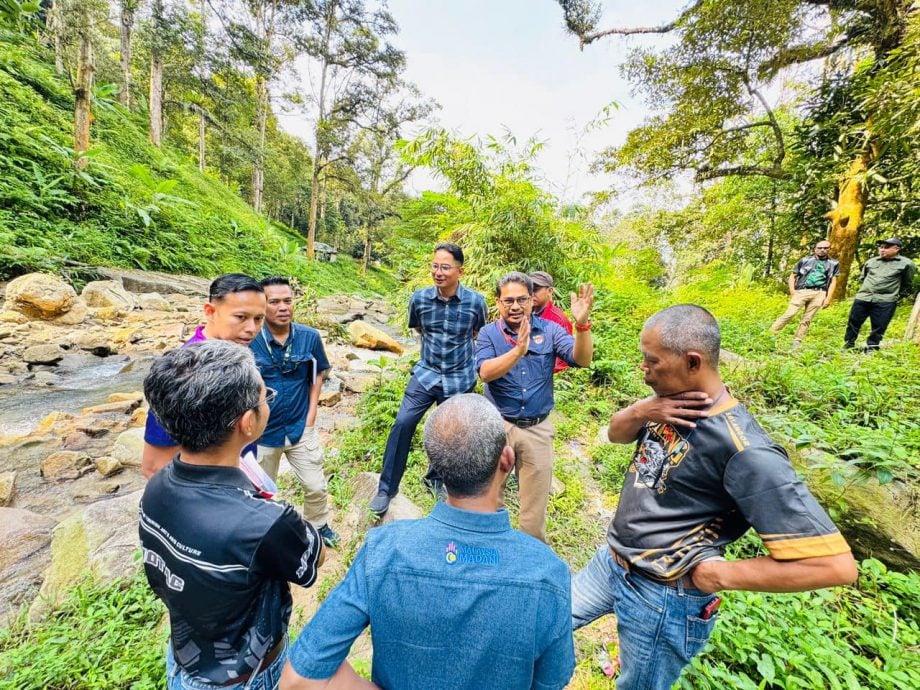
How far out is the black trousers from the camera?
5.48 metres

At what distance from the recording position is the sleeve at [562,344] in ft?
9.11

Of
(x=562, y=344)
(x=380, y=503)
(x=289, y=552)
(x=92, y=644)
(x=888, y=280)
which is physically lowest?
(x=92, y=644)

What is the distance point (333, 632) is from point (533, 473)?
1.87 meters

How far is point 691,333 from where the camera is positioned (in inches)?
53.4

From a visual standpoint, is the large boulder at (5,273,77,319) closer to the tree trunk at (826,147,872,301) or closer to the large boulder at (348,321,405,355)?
the large boulder at (348,321,405,355)

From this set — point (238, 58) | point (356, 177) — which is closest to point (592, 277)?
point (238, 58)

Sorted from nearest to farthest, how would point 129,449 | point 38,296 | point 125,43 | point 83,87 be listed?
point 129,449
point 38,296
point 83,87
point 125,43

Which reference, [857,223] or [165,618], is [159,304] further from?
[857,223]

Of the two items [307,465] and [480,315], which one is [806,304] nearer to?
[480,315]

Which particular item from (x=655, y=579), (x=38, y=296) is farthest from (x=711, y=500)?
(x=38, y=296)

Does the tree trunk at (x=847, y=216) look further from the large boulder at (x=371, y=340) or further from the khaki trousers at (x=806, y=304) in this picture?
the large boulder at (x=371, y=340)

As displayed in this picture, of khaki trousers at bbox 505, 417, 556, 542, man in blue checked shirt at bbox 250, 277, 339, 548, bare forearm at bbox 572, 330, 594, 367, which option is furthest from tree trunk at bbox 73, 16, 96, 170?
khaki trousers at bbox 505, 417, 556, 542

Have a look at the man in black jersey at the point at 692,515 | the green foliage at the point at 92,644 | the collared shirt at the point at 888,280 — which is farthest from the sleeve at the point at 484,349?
the collared shirt at the point at 888,280

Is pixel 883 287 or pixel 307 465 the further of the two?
pixel 883 287
